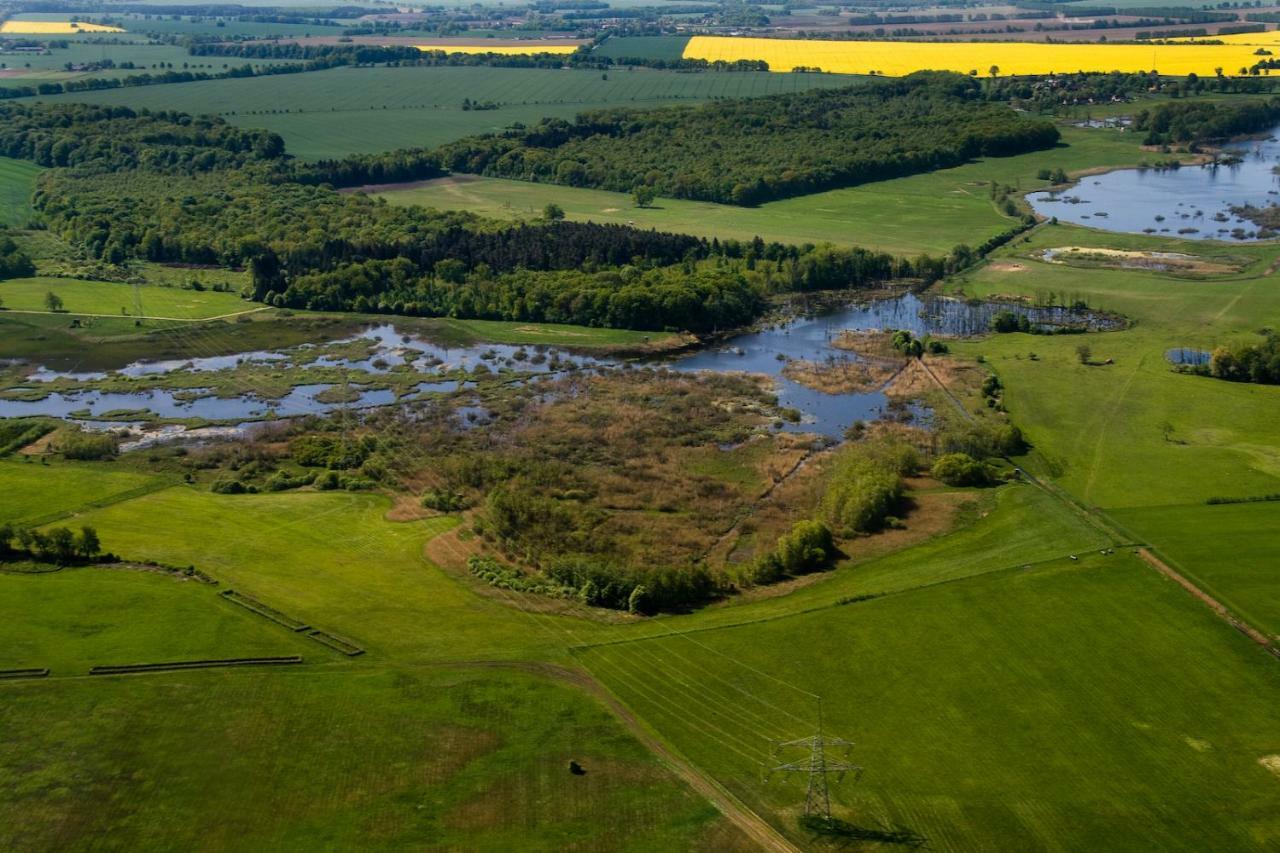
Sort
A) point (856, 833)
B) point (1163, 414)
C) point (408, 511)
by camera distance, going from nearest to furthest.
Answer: point (856, 833), point (408, 511), point (1163, 414)

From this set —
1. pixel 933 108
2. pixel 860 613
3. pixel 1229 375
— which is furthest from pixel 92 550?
pixel 933 108

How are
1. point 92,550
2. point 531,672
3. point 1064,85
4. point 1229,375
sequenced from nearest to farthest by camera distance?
point 531,672
point 92,550
point 1229,375
point 1064,85

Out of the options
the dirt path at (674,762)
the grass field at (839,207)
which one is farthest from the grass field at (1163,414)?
the dirt path at (674,762)

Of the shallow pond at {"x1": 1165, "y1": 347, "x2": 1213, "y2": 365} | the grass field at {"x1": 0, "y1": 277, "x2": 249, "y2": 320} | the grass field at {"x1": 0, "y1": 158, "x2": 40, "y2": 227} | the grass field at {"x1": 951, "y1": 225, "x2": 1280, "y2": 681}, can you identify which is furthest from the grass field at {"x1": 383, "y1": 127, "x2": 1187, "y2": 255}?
the grass field at {"x1": 0, "y1": 158, "x2": 40, "y2": 227}

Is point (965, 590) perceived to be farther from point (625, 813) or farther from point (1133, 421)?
point (1133, 421)

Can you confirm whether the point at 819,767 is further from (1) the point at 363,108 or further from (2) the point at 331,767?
(1) the point at 363,108

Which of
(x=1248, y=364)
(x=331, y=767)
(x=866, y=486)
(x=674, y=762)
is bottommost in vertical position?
(x=331, y=767)

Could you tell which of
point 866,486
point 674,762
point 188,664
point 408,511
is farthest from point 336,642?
point 866,486

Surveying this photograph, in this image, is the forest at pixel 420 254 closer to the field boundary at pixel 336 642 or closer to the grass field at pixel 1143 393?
the grass field at pixel 1143 393
